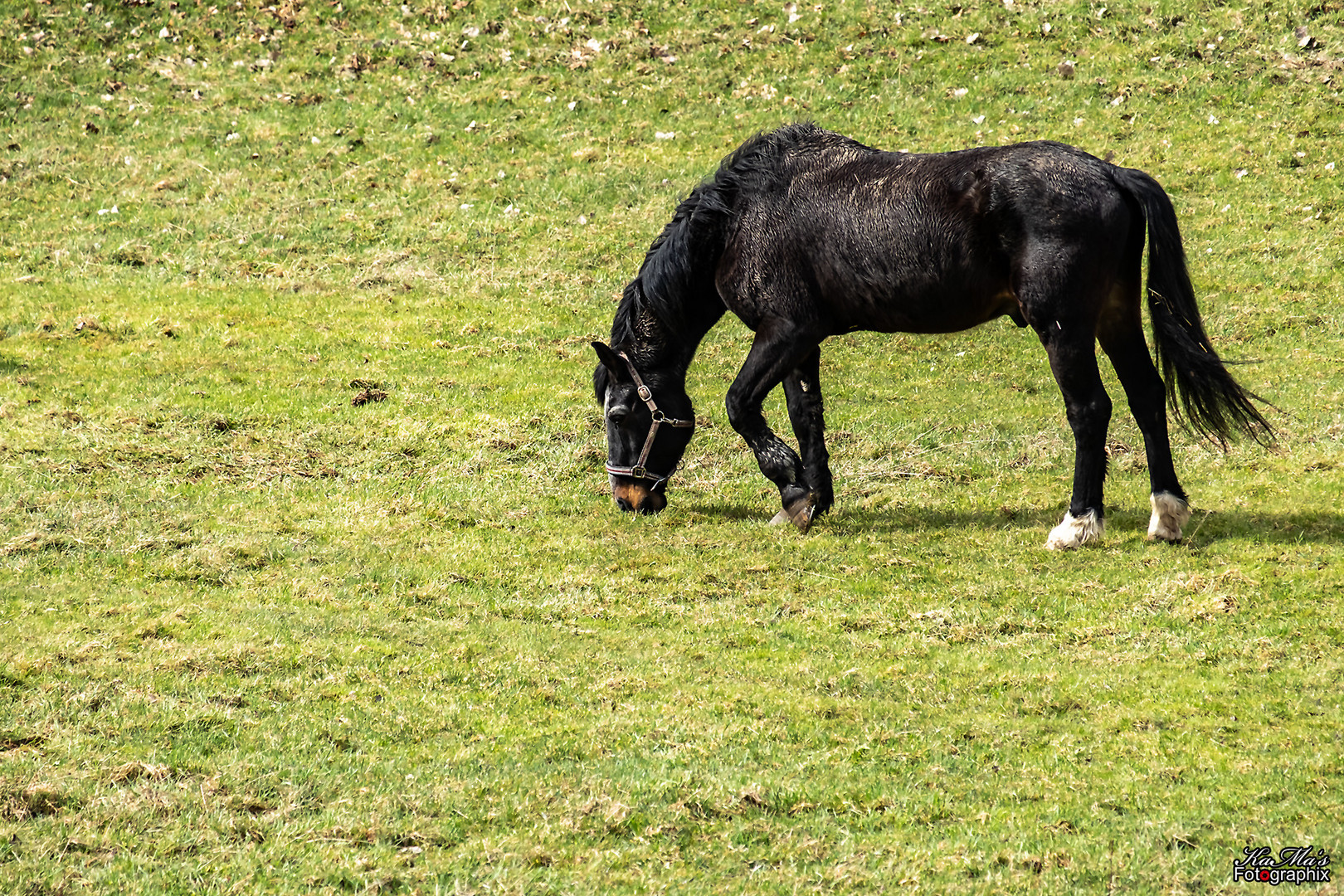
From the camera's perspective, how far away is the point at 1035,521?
9250 mm

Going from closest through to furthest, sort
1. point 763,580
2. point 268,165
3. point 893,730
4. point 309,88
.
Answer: point 893,730 → point 763,580 → point 268,165 → point 309,88

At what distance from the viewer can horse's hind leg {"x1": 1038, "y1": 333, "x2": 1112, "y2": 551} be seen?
8.23 meters

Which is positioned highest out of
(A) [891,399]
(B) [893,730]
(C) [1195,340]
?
(C) [1195,340]

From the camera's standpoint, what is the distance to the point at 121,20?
76.5 feet

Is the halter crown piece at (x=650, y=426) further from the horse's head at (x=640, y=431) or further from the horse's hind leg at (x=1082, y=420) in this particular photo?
the horse's hind leg at (x=1082, y=420)

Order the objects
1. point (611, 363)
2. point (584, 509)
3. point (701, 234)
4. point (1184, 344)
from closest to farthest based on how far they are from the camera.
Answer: point (1184, 344) → point (701, 234) → point (611, 363) → point (584, 509)

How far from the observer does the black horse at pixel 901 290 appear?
323 inches

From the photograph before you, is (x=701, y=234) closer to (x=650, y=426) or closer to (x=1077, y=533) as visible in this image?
(x=650, y=426)

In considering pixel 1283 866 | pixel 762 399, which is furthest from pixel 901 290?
pixel 1283 866

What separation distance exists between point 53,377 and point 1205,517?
35.8 ft

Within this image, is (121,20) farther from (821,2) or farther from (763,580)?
(763,580)

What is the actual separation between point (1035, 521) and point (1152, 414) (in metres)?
1.15

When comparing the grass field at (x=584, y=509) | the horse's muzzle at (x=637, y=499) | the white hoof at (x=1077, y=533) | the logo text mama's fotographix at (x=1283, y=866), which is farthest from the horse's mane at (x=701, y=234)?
the logo text mama's fotographix at (x=1283, y=866)

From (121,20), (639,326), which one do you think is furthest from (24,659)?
(121,20)
